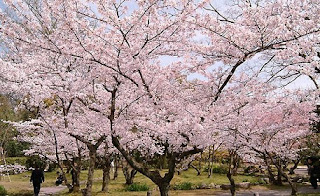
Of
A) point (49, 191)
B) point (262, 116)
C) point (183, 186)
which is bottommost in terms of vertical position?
point (49, 191)

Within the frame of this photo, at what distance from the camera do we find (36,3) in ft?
29.0

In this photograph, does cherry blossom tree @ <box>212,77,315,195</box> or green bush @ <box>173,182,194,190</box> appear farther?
green bush @ <box>173,182,194,190</box>

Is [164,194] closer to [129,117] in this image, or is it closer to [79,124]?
[129,117]

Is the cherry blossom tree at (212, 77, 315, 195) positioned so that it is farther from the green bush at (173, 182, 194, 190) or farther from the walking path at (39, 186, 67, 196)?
the walking path at (39, 186, 67, 196)

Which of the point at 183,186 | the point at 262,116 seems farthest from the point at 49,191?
the point at 262,116

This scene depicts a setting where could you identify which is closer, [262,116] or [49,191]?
[262,116]

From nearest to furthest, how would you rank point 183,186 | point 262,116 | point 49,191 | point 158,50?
point 158,50 < point 262,116 < point 183,186 < point 49,191

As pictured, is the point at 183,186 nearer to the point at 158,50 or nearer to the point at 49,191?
the point at 49,191

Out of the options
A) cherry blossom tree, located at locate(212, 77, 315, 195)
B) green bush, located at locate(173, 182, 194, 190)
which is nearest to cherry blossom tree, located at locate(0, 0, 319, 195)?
cherry blossom tree, located at locate(212, 77, 315, 195)

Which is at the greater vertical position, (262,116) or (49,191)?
(262,116)

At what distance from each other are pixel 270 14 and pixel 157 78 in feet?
8.55

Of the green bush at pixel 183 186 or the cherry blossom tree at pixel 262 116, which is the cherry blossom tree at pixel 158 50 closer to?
the cherry blossom tree at pixel 262 116

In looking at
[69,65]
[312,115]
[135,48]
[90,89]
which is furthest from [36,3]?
[312,115]

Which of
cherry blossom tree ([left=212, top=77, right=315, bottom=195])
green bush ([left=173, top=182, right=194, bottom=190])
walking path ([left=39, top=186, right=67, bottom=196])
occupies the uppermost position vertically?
cherry blossom tree ([left=212, top=77, right=315, bottom=195])
